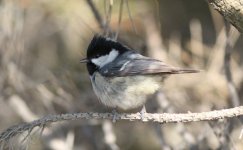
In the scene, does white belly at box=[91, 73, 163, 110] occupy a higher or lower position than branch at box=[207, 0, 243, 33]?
lower

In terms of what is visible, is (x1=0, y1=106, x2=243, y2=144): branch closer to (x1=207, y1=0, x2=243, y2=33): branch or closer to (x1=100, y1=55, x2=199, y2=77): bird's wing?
(x1=207, y1=0, x2=243, y2=33): branch

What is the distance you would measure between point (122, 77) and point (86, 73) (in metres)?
1.47

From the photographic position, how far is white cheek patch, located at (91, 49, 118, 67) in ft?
11.9

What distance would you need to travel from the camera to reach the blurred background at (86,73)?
433 cm

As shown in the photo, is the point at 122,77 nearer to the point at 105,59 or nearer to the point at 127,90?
the point at 127,90

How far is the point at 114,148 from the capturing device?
400cm

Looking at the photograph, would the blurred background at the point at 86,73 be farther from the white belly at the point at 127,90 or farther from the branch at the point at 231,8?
the branch at the point at 231,8

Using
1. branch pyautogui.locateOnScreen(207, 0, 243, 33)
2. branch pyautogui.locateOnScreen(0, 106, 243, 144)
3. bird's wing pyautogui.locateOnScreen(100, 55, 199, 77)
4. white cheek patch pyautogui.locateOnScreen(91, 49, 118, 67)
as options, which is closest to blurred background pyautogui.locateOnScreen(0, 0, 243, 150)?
white cheek patch pyautogui.locateOnScreen(91, 49, 118, 67)

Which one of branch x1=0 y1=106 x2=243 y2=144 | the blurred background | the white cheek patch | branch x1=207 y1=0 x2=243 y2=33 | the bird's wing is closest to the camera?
branch x1=207 y1=0 x2=243 y2=33

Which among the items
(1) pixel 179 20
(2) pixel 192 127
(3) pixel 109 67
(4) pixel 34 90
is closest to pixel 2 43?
(4) pixel 34 90

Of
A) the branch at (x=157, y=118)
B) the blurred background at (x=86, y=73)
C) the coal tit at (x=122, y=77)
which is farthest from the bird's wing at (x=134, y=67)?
the branch at (x=157, y=118)

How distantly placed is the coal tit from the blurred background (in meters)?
0.29

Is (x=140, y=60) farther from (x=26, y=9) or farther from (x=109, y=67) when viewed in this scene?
(x=26, y=9)

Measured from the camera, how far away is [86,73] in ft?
16.2
